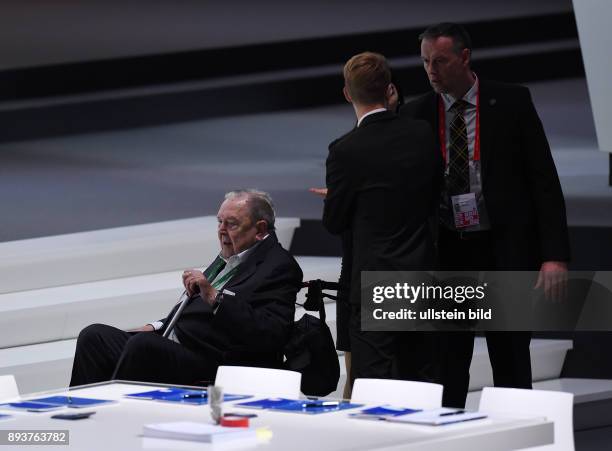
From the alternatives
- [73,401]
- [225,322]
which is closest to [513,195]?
[225,322]

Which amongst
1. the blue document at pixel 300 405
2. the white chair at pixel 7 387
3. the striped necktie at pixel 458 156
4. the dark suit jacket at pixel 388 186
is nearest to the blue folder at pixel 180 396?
the blue document at pixel 300 405

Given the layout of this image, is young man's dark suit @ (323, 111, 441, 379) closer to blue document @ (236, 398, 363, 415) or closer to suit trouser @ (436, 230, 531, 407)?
suit trouser @ (436, 230, 531, 407)

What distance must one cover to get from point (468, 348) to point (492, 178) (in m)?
0.58

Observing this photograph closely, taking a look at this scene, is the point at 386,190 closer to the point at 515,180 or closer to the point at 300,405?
the point at 515,180

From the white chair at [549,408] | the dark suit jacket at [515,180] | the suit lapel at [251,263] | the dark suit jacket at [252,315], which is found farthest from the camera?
the suit lapel at [251,263]

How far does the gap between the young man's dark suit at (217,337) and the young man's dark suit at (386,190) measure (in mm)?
358

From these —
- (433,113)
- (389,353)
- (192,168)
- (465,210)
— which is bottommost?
(389,353)

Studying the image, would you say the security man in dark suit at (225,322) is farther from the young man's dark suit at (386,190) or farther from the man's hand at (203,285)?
the young man's dark suit at (386,190)

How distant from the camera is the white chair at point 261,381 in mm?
4027

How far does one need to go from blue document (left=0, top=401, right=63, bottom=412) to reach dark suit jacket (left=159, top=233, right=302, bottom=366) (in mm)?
809

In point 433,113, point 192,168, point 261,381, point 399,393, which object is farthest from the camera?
point 192,168

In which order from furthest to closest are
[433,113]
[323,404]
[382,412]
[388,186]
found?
[433,113] < [388,186] < [323,404] < [382,412]

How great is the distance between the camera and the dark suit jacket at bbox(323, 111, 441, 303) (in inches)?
167

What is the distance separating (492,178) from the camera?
4359 millimetres
